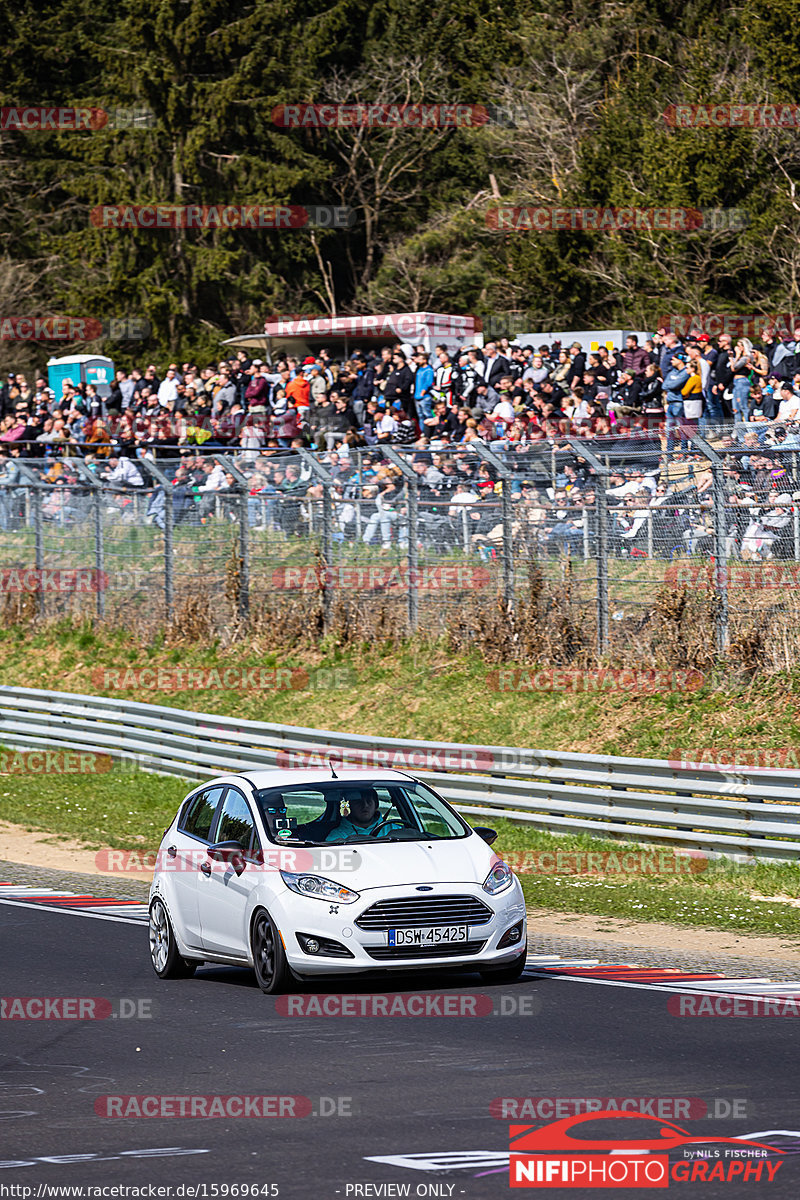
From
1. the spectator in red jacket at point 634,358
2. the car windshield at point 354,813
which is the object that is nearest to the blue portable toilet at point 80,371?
the spectator in red jacket at point 634,358

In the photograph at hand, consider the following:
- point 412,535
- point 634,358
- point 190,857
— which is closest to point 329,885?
point 190,857

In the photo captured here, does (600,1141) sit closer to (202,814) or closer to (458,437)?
(202,814)

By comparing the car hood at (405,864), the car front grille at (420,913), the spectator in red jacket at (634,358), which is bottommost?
the car front grille at (420,913)

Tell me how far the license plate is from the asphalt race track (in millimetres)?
295

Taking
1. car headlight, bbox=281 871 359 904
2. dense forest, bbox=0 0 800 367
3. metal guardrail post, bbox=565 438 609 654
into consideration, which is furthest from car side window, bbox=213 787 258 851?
dense forest, bbox=0 0 800 367

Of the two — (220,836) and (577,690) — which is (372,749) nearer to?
(577,690)

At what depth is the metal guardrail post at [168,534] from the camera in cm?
2819

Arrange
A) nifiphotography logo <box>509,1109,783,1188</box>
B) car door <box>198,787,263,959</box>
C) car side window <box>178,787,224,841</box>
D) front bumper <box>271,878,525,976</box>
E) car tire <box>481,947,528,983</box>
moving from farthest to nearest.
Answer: car side window <box>178,787,224,841</box> → car door <box>198,787,263,959</box> → car tire <box>481,947,528,983</box> → front bumper <box>271,878,525,976</box> → nifiphotography logo <box>509,1109,783,1188</box>

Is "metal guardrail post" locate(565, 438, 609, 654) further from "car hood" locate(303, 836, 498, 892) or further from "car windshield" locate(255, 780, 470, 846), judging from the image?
"car hood" locate(303, 836, 498, 892)

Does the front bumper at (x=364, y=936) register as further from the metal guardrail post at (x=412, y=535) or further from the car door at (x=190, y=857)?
the metal guardrail post at (x=412, y=535)

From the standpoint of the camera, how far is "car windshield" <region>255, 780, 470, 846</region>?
12.0m

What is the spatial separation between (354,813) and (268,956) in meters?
1.19

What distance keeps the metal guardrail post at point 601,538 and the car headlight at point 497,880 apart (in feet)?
32.5

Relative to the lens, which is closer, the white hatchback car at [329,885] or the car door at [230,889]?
the white hatchback car at [329,885]
